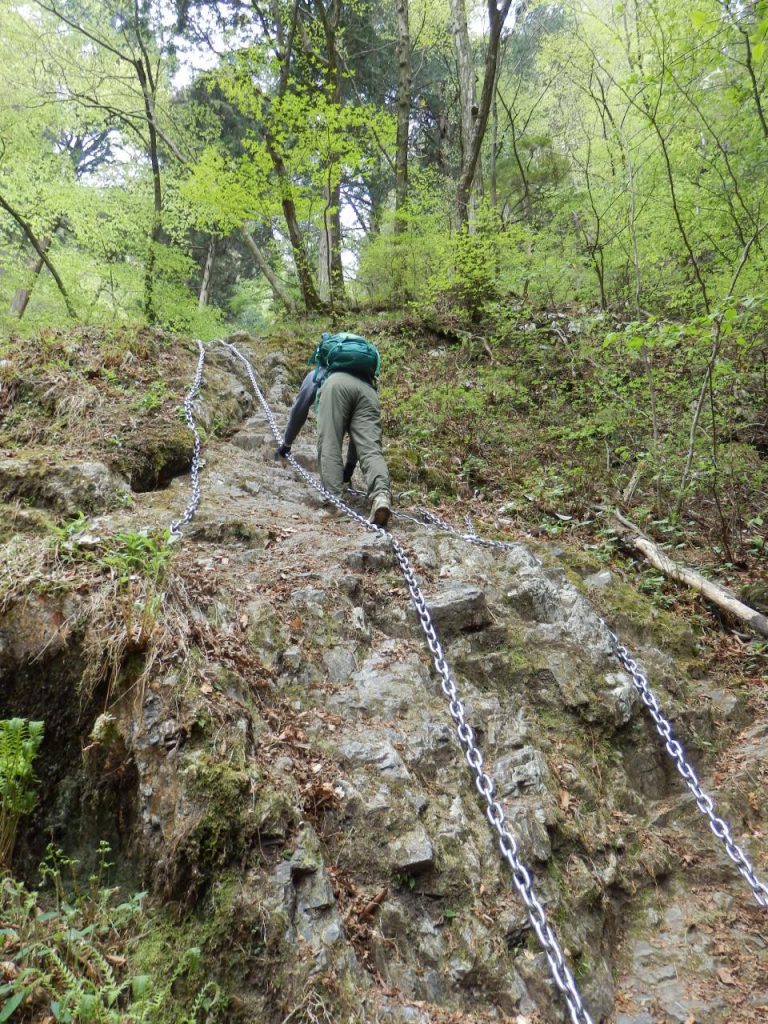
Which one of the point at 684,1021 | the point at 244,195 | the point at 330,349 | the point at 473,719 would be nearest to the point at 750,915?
the point at 684,1021

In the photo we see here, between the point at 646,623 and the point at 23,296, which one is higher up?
the point at 23,296

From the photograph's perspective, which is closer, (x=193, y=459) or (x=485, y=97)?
(x=193, y=459)

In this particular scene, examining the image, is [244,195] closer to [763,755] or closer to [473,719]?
[473,719]

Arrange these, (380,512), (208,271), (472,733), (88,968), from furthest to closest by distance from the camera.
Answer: (208,271), (380,512), (472,733), (88,968)

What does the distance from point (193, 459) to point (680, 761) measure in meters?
5.33

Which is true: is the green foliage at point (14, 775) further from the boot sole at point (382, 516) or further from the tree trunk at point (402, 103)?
the tree trunk at point (402, 103)

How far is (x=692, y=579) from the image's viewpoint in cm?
566

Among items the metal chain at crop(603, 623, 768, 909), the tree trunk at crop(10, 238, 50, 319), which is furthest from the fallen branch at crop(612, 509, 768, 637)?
the tree trunk at crop(10, 238, 50, 319)

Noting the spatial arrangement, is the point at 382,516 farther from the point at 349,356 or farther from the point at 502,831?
the point at 502,831

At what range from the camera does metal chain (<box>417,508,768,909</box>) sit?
2432mm

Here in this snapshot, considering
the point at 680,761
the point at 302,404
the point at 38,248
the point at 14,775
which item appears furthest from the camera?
the point at 38,248

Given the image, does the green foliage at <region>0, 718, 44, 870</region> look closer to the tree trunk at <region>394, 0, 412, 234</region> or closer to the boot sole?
the boot sole

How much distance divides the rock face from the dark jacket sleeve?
2818 mm

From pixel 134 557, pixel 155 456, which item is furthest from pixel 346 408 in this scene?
pixel 134 557
